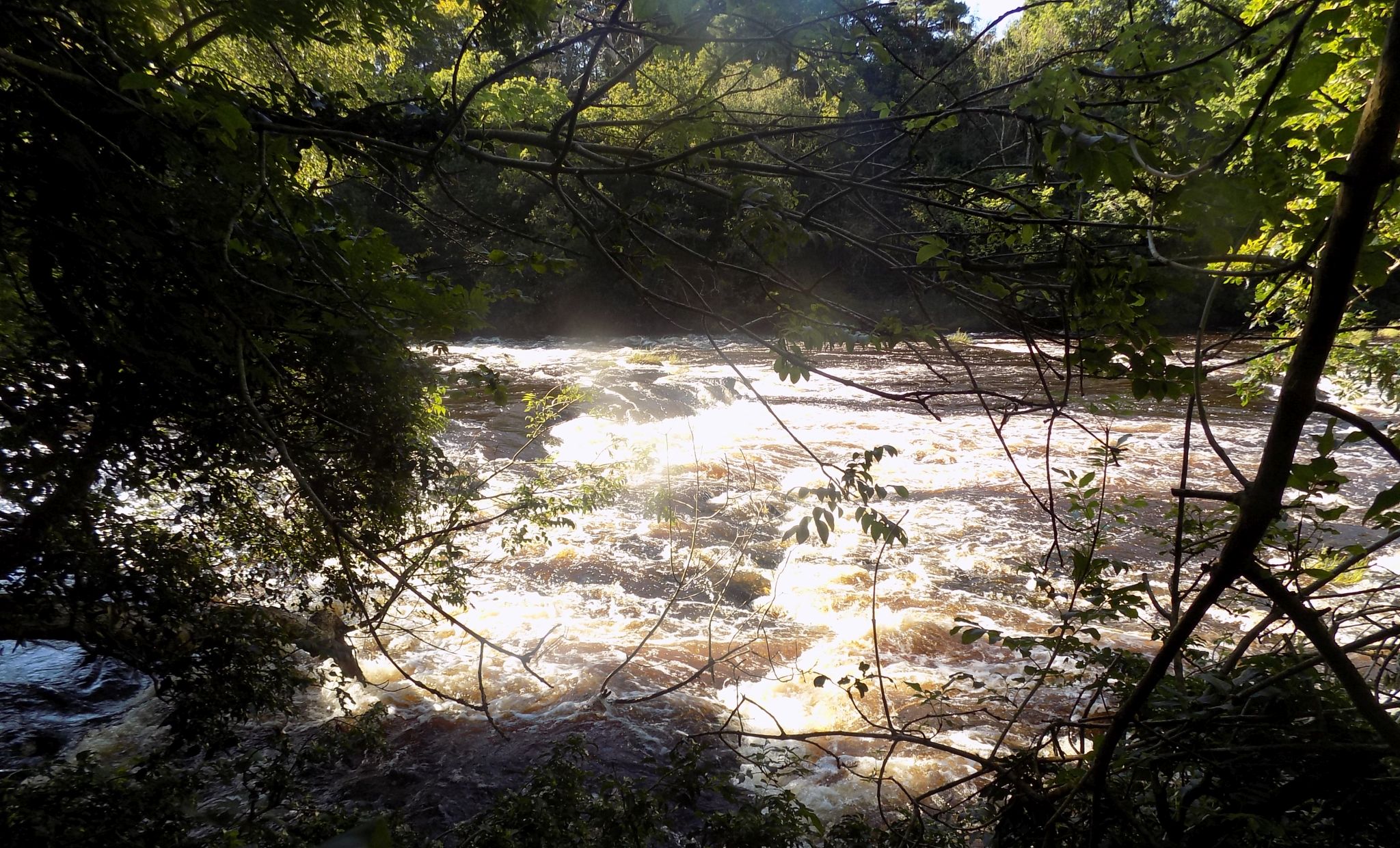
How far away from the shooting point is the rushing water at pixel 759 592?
4348 millimetres

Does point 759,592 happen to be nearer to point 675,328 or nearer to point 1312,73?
point 675,328

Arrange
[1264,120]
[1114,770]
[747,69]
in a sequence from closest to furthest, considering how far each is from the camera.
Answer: [1264,120], [1114,770], [747,69]

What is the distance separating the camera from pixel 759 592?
6445 mm

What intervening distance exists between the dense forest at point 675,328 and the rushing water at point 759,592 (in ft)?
0.53

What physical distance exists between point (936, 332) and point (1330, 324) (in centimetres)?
106

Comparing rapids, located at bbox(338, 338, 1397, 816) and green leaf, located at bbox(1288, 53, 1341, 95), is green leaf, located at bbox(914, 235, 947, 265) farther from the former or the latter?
green leaf, located at bbox(1288, 53, 1341, 95)

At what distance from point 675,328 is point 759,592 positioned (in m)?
4.12

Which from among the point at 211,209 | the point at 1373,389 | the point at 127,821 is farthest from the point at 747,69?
the point at 1373,389

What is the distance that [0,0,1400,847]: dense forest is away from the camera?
137 centimetres

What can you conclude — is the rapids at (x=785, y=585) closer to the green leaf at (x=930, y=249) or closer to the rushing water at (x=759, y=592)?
the rushing water at (x=759, y=592)

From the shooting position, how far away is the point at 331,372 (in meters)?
3.29

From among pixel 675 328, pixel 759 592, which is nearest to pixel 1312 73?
pixel 675 328

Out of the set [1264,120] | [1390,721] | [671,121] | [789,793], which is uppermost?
[671,121]

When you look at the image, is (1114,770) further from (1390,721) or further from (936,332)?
(936,332)
